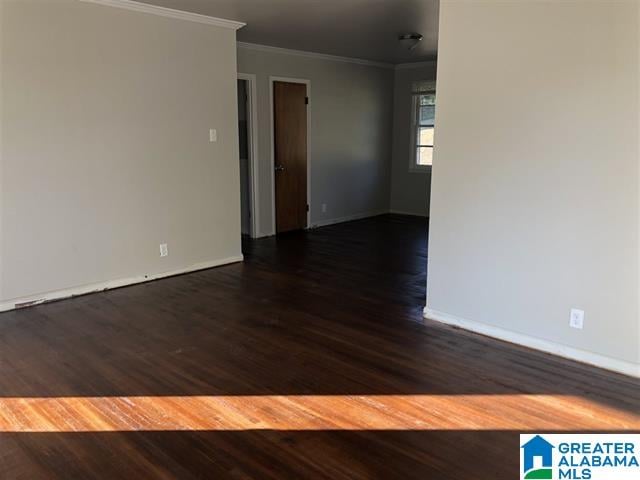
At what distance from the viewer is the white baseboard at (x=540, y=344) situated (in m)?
3.03

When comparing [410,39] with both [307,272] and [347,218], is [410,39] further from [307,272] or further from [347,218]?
[347,218]

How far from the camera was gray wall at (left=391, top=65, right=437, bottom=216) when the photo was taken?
835 cm

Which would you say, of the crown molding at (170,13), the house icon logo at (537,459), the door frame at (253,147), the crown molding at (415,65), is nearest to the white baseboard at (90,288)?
the door frame at (253,147)

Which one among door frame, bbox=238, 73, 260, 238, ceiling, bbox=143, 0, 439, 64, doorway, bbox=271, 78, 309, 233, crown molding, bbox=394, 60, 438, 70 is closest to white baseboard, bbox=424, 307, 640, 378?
ceiling, bbox=143, 0, 439, 64

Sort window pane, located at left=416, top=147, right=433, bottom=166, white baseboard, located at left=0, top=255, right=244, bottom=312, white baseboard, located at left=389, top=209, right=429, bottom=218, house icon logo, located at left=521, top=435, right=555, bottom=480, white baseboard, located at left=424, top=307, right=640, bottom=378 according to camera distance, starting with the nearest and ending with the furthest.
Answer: house icon logo, located at left=521, top=435, right=555, bottom=480
white baseboard, located at left=424, top=307, right=640, bottom=378
white baseboard, located at left=0, top=255, right=244, bottom=312
window pane, located at left=416, top=147, right=433, bottom=166
white baseboard, located at left=389, top=209, right=429, bottom=218

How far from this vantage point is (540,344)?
333 cm

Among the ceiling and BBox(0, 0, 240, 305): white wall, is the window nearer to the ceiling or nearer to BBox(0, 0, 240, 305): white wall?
the ceiling

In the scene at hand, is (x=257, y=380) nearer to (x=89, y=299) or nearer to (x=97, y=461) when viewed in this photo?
(x=97, y=461)

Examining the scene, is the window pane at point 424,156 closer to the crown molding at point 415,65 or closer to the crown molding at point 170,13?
the crown molding at point 415,65

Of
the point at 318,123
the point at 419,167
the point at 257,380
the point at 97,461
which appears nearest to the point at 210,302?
the point at 257,380

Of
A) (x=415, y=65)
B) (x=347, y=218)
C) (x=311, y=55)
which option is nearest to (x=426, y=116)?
(x=415, y=65)

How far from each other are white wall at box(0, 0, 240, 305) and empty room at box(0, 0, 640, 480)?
2cm

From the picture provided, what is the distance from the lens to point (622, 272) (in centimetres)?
297

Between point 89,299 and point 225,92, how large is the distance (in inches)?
92.9
